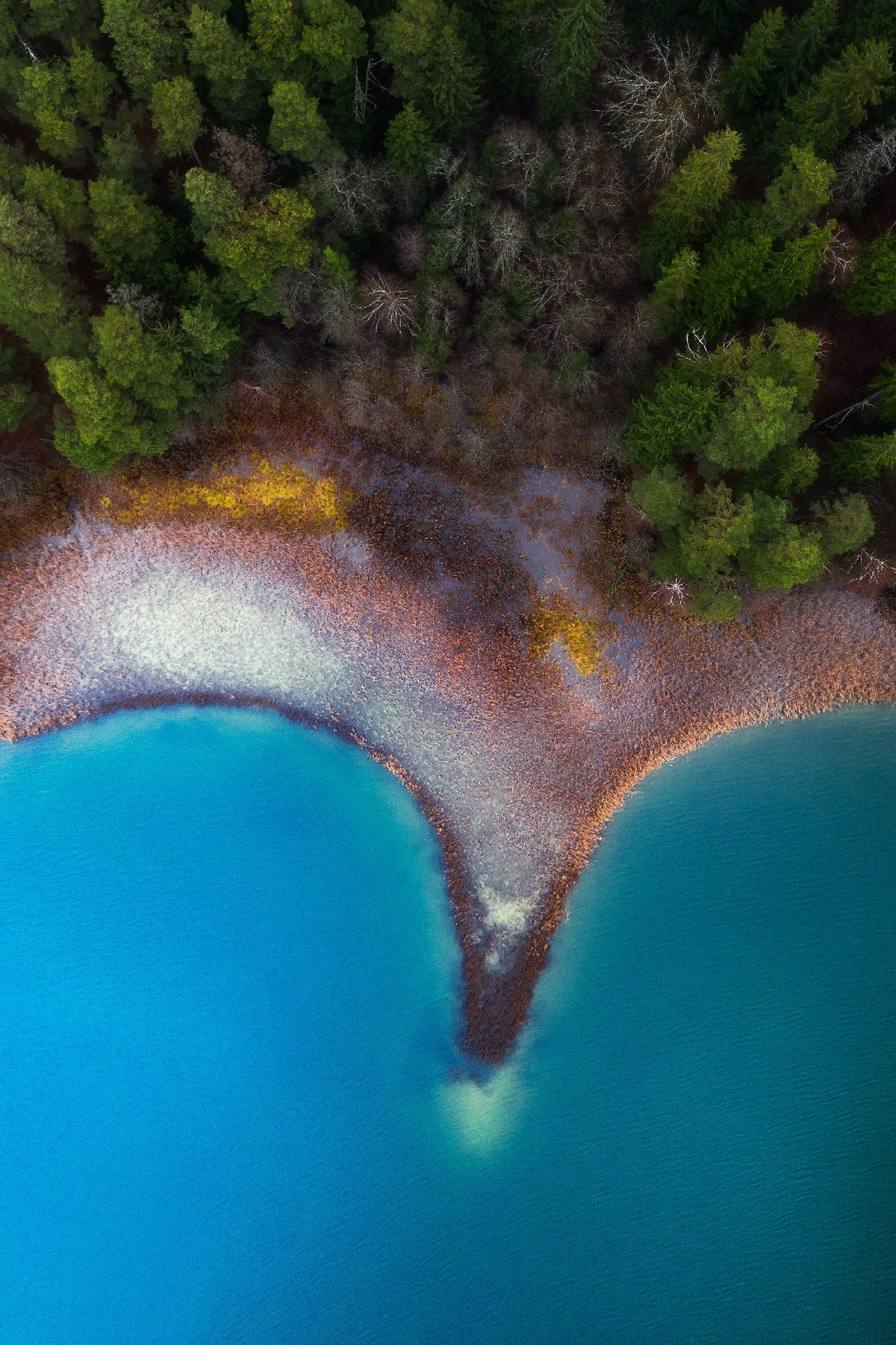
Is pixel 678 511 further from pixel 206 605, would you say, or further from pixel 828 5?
pixel 206 605

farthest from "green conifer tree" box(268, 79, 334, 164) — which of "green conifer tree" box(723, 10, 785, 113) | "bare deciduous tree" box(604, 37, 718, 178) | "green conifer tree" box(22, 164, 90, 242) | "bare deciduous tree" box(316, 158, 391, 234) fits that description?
"green conifer tree" box(723, 10, 785, 113)

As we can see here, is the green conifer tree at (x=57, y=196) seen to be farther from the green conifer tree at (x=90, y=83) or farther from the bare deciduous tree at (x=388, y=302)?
the bare deciduous tree at (x=388, y=302)

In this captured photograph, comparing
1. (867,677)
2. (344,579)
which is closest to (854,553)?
(867,677)

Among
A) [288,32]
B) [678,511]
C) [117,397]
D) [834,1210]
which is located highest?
[288,32]

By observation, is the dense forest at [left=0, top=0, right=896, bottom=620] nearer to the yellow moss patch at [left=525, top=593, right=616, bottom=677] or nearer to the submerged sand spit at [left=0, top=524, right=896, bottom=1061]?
the yellow moss patch at [left=525, top=593, right=616, bottom=677]

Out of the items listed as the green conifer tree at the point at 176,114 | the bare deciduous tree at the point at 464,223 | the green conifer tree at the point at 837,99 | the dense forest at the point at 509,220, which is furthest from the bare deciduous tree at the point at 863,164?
the green conifer tree at the point at 176,114

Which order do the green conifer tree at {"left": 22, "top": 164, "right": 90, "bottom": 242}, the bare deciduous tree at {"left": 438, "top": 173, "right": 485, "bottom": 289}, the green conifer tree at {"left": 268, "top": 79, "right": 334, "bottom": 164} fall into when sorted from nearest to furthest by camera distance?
the green conifer tree at {"left": 268, "top": 79, "right": 334, "bottom": 164}, the green conifer tree at {"left": 22, "top": 164, "right": 90, "bottom": 242}, the bare deciduous tree at {"left": 438, "top": 173, "right": 485, "bottom": 289}
